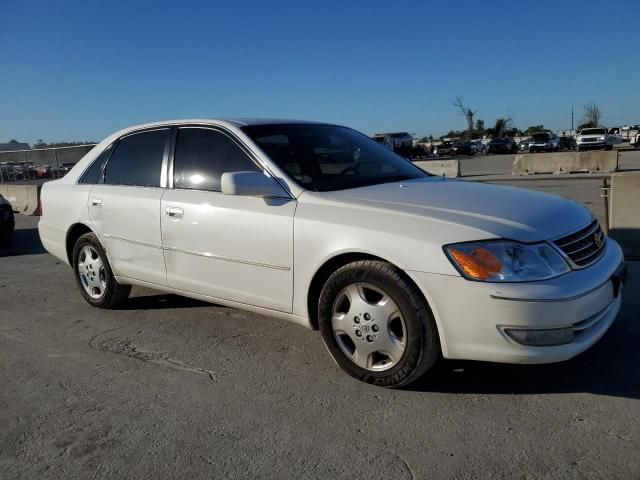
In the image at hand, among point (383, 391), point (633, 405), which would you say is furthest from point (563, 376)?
point (383, 391)

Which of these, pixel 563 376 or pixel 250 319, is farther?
pixel 250 319

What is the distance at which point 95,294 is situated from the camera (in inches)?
199

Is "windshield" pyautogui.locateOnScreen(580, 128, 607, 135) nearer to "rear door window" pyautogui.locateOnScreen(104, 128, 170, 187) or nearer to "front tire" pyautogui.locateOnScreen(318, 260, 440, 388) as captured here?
"rear door window" pyautogui.locateOnScreen(104, 128, 170, 187)

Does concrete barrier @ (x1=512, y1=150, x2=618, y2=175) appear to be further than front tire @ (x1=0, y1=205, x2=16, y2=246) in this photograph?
Yes

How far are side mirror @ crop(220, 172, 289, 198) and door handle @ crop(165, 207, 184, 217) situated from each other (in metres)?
0.61

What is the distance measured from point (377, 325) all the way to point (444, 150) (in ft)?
155

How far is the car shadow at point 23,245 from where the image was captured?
8617 millimetres

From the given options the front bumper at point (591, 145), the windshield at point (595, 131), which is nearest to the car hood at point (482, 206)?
the front bumper at point (591, 145)

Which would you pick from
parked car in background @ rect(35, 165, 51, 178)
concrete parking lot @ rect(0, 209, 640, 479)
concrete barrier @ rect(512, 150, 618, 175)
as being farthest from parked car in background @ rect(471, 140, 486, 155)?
concrete parking lot @ rect(0, 209, 640, 479)

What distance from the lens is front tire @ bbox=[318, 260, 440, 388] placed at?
298 centimetres

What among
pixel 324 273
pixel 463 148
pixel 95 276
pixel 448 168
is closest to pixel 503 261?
pixel 324 273

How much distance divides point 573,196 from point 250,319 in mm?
9498

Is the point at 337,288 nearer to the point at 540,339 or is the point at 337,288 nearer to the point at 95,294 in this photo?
the point at 540,339

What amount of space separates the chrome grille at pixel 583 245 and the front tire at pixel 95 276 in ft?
11.9
